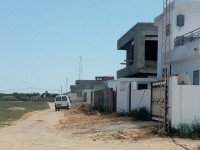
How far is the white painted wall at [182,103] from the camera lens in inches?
749

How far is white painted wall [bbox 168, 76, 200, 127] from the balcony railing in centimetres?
872

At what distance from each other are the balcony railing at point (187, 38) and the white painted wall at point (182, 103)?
28.6ft

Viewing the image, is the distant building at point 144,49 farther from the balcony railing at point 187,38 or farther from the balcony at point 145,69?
the balcony railing at point 187,38

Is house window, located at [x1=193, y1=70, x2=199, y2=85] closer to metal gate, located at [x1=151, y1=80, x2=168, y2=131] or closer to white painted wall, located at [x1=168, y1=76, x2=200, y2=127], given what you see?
metal gate, located at [x1=151, y1=80, x2=168, y2=131]

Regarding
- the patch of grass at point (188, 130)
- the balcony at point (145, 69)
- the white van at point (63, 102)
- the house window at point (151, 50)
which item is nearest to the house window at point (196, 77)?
the patch of grass at point (188, 130)

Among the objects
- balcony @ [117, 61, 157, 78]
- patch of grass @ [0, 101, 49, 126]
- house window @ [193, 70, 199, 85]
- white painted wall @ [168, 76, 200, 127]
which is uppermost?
balcony @ [117, 61, 157, 78]

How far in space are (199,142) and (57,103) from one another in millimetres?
43760

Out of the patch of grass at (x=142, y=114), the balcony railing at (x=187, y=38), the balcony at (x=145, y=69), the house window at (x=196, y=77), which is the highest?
the balcony railing at (x=187, y=38)

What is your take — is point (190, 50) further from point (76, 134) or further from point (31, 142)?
point (31, 142)

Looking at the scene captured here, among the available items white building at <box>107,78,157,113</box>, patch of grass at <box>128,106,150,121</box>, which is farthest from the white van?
patch of grass at <box>128,106,150,121</box>

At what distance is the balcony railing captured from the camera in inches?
1096

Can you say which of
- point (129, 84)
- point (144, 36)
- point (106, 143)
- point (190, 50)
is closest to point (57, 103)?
point (144, 36)

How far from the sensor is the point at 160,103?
21234mm

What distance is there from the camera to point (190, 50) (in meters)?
27.5
